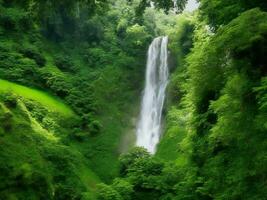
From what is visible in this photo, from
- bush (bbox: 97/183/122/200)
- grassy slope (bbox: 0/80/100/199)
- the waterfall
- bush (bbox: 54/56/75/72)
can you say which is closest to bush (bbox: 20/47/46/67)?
bush (bbox: 54/56/75/72)

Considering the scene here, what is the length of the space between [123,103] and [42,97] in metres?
8.40

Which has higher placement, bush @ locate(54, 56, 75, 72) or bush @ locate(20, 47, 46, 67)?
bush @ locate(54, 56, 75, 72)

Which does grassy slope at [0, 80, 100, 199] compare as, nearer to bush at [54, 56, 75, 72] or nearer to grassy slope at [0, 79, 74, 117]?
grassy slope at [0, 79, 74, 117]

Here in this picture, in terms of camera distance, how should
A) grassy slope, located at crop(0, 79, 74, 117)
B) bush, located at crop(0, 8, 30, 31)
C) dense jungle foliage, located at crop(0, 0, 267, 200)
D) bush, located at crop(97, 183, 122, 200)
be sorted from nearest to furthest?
dense jungle foliage, located at crop(0, 0, 267, 200) < bush, located at crop(97, 183, 122, 200) < grassy slope, located at crop(0, 79, 74, 117) < bush, located at crop(0, 8, 30, 31)

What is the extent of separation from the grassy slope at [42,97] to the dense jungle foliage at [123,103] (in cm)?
15

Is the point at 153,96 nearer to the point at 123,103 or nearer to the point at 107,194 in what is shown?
the point at 123,103

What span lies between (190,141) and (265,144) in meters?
7.30

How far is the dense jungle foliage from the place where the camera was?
36.6ft

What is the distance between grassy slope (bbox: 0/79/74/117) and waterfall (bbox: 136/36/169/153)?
22.1 feet

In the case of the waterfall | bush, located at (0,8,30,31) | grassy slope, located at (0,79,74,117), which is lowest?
grassy slope, located at (0,79,74,117)

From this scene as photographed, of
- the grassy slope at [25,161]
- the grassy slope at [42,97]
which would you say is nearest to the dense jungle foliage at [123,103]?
the grassy slope at [25,161]

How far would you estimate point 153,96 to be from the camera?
1661 inches

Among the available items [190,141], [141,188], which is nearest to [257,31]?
[190,141]

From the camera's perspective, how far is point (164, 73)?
43.6 metres
